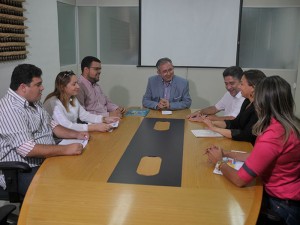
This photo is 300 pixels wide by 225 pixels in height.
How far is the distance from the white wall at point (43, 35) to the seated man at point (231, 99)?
2074 millimetres

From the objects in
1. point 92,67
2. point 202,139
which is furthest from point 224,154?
point 92,67

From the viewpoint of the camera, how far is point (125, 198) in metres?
1.46

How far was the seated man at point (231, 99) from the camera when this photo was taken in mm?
3105

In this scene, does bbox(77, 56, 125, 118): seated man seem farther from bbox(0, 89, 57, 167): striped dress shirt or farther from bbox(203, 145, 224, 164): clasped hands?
bbox(203, 145, 224, 164): clasped hands

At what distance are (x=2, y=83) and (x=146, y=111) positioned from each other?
5.16 feet

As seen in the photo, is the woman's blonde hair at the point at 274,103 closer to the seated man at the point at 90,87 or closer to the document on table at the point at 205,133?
the document on table at the point at 205,133

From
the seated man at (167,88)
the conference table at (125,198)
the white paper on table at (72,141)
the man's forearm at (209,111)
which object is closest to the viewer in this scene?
the conference table at (125,198)

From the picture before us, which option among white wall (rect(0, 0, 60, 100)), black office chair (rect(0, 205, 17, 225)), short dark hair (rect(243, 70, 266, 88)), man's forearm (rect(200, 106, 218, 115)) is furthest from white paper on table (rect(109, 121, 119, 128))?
white wall (rect(0, 0, 60, 100))

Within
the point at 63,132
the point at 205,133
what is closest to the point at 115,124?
the point at 63,132

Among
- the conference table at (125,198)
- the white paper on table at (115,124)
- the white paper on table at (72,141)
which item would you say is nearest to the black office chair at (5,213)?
the conference table at (125,198)

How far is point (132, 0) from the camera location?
485cm

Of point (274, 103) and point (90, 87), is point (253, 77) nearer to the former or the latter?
point (274, 103)

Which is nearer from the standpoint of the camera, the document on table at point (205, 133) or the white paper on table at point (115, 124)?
the document on table at point (205, 133)

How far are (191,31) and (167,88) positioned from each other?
140 cm
